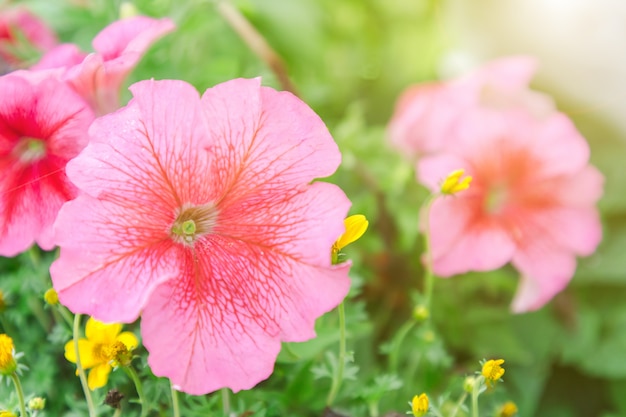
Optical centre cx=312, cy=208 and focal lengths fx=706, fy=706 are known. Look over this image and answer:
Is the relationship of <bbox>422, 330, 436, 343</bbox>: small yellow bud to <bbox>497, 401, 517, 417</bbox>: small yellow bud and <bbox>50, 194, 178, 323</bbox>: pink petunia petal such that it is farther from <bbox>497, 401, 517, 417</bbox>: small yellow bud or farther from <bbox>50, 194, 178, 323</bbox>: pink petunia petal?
<bbox>50, 194, 178, 323</bbox>: pink petunia petal

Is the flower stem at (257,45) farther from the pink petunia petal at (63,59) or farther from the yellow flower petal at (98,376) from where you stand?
the yellow flower petal at (98,376)

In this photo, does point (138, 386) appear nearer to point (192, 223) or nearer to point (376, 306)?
point (192, 223)

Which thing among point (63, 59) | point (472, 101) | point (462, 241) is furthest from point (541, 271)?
point (63, 59)

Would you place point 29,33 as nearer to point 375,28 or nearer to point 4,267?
point 4,267

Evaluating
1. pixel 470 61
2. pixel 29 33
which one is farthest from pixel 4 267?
pixel 470 61

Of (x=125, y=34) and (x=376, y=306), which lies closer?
(x=125, y=34)
